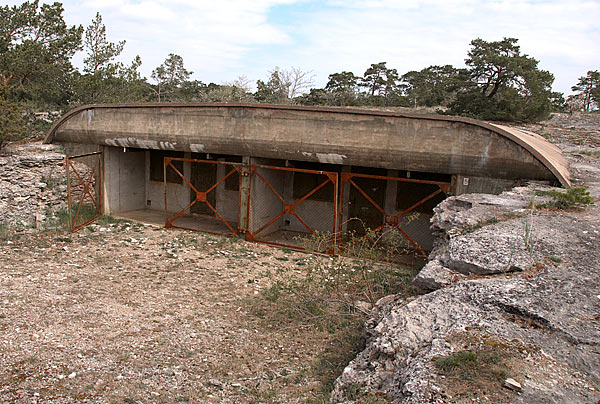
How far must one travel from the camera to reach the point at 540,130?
67.4 ft

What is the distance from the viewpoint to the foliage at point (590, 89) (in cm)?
4403

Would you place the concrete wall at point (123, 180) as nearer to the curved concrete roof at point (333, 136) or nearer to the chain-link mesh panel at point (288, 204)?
the curved concrete roof at point (333, 136)

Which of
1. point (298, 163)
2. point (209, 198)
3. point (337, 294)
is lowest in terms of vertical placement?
point (337, 294)

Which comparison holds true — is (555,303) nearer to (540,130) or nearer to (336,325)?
(336,325)

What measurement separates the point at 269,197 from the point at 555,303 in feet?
31.5

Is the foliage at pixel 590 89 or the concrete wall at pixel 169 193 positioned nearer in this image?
the concrete wall at pixel 169 193

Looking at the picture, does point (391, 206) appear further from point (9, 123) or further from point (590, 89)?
point (590, 89)

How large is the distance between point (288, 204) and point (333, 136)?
2.73 meters

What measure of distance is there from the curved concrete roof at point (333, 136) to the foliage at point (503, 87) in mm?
12662

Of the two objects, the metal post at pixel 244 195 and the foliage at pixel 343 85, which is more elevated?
the foliage at pixel 343 85

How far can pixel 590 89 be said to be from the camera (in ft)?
151

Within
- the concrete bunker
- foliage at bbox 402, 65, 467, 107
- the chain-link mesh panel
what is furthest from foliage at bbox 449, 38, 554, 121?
the chain-link mesh panel

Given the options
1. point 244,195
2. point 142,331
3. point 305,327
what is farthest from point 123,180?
point 305,327

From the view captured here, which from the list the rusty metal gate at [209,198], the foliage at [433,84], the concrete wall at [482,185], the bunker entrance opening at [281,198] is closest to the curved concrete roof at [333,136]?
the concrete wall at [482,185]
